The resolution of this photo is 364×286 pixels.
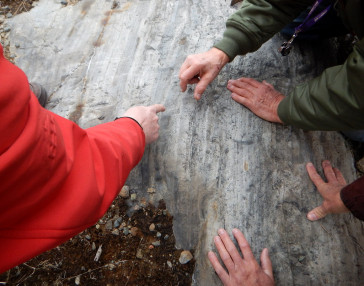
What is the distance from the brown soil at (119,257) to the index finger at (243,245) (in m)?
0.42

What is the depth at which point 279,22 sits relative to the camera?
2.24 meters

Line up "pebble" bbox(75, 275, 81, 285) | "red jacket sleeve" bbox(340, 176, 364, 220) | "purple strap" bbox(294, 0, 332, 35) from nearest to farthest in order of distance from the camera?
"red jacket sleeve" bbox(340, 176, 364, 220)
"pebble" bbox(75, 275, 81, 285)
"purple strap" bbox(294, 0, 332, 35)

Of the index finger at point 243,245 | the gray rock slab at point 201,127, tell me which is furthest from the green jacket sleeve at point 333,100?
the index finger at point 243,245

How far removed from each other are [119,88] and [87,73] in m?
0.42

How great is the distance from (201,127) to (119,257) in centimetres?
126

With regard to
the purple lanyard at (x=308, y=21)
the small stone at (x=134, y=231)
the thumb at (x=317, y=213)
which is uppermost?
the purple lanyard at (x=308, y=21)

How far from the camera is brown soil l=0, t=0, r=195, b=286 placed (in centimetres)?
203

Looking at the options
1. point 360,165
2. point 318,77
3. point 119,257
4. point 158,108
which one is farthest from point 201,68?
point 360,165

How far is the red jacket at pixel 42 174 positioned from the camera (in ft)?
3.38

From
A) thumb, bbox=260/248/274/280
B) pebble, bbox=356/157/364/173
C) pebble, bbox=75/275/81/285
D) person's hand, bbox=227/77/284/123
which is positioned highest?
person's hand, bbox=227/77/284/123

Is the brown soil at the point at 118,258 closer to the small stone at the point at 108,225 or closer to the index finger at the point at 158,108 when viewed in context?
the small stone at the point at 108,225

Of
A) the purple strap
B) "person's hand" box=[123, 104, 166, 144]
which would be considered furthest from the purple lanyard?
"person's hand" box=[123, 104, 166, 144]

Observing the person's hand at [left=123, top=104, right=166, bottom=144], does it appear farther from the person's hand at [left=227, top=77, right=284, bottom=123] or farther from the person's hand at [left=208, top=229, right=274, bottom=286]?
the person's hand at [left=208, top=229, right=274, bottom=286]

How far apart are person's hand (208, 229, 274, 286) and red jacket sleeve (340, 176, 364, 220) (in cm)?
67
